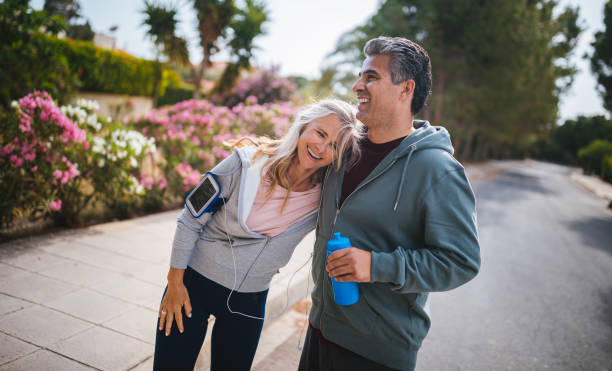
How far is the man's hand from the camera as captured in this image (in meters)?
1.47

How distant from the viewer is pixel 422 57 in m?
1.81

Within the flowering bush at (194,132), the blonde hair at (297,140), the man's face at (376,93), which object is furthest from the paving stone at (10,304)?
the flowering bush at (194,132)

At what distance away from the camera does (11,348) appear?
2541 millimetres

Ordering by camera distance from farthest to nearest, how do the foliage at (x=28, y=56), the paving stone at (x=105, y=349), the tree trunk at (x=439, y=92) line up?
the tree trunk at (x=439, y=92) → the foliage at (x=28, y=56) → the paving stone at (x=105, y=349)

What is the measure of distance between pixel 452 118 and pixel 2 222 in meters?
27.1

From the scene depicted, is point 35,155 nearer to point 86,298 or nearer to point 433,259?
point 86,298

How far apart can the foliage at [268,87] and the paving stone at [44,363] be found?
47.1 ft

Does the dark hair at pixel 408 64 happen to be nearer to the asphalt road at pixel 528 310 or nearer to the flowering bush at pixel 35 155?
the asphalt road at pixel 528 310

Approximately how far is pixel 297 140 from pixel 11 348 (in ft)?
7.37

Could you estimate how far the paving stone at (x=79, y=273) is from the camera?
365 cm

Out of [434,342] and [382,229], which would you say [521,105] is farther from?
[382,229]

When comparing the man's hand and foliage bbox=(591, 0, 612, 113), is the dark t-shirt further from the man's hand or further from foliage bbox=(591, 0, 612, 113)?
foliage bbox=(591, 0, 612, 113)

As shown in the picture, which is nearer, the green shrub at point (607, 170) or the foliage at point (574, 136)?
the green shrub at point (607, 170)

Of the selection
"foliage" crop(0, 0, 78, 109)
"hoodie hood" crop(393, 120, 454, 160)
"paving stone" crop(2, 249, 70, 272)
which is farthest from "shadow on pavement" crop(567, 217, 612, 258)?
"foliage" crop(0, 0, 78, 109)
